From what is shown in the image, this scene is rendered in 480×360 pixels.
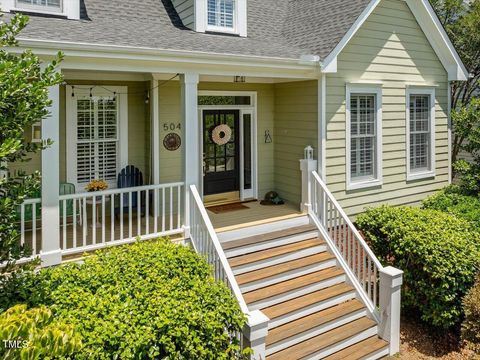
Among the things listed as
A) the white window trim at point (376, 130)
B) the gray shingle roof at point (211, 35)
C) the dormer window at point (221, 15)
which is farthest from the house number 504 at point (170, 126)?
the white window trim at point (376, 130)

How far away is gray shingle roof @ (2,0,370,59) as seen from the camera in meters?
6.66

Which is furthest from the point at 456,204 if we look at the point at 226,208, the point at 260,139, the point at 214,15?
the point at 214,15

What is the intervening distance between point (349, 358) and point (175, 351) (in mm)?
3217

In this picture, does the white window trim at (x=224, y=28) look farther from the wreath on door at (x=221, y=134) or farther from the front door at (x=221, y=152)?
the wreath on door at (x=221, y=134)

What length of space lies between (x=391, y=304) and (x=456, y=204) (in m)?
4.59

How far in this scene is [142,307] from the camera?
4.11 m

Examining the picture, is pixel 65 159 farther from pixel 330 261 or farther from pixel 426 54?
pixel 426 54

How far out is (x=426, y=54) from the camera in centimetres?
1042

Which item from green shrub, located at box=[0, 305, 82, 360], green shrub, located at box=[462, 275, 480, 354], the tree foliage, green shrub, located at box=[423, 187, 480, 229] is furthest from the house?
green shrub, located at box=[0, 305, 82, 360]

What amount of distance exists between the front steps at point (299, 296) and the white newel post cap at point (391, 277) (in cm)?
70

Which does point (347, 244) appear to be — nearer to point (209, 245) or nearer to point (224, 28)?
point (209, 245)

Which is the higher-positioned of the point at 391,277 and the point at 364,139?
the point at 364,139

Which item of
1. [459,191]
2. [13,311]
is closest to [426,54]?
[459,191]

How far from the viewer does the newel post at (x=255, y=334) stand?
4719 mm
